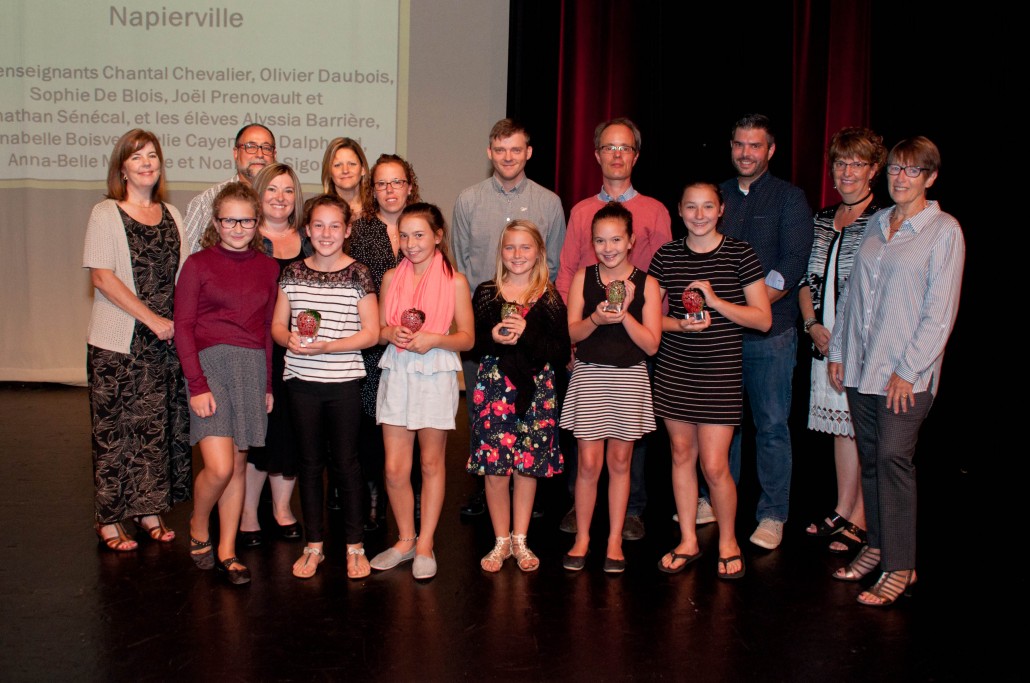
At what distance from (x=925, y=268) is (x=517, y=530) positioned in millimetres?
1766

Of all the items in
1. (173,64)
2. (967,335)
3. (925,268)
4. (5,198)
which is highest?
(173,64)

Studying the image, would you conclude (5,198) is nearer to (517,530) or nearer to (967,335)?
(517,530)

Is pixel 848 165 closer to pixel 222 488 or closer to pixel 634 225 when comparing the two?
pixel 634 225

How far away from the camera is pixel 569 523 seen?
3920mm

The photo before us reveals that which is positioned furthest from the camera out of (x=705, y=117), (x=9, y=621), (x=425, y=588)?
(x=705, y=117)

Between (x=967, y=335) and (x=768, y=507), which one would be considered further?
(x=967, y=335)

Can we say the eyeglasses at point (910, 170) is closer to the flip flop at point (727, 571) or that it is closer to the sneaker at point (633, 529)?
the flip flop at point (727, 571)

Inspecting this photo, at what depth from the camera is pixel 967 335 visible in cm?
510

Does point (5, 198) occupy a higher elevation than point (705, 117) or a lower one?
lower

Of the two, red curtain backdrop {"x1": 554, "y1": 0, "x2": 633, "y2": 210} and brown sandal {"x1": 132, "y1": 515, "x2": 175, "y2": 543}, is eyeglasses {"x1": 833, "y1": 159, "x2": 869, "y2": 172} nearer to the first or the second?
red curtain backdrop {"x1": 554, "y1": 0, "x2": 633, "y2": 210}

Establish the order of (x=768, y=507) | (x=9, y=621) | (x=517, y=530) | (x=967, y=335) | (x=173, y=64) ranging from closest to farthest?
(x=9, y=621), (x=517, y=530), (x=768, y=507), (x=967, y=335), (x=173, y=64)

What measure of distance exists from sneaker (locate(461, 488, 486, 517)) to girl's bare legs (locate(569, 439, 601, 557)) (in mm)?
714

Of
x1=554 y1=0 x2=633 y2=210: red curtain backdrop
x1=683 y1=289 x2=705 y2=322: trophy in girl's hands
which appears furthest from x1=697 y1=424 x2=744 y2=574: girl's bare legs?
x1=554 y1=0 x2=633 y2=210: red curtain backdrop

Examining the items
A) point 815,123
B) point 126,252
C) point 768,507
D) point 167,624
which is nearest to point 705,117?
point 815,123
